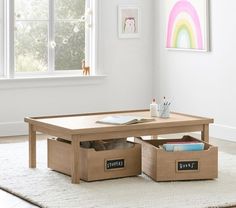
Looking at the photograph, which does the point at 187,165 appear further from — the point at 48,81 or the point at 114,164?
the point at 48,81

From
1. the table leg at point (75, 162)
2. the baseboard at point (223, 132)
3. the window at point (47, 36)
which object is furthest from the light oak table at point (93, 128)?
the window at point (47, 36)

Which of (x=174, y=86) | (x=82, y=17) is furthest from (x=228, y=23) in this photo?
(x=82, y=17)

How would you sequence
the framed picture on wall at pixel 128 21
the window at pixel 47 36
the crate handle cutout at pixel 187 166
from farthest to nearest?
the framed picture on wall at pixel 128 21 < the window at pixel 47 36 < the crate handle cutout at pixel 187 166

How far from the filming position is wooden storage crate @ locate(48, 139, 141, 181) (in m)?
4.73

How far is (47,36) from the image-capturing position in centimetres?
730

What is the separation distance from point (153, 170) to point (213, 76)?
7.53 ft

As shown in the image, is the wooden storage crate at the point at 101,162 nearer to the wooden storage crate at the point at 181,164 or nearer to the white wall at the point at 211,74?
the wooden storage crate at the point at 181,164

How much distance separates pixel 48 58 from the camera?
7.31m

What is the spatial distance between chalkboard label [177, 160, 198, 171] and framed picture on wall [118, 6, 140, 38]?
9.87 feet

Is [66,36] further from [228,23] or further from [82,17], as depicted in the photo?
[228,23]

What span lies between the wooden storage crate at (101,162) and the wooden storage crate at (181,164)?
118mm

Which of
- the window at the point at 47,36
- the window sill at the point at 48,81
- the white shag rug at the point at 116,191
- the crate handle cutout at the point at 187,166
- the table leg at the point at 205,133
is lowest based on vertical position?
the white shag rug at the point at 116,191

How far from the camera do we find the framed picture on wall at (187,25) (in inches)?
273

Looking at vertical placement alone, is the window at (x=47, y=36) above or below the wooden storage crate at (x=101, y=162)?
above
